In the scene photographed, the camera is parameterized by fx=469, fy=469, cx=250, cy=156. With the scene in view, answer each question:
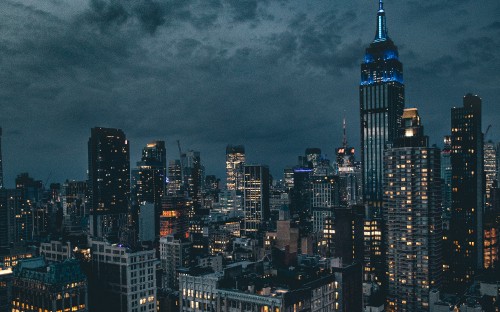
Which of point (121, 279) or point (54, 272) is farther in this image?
point (121, 279)

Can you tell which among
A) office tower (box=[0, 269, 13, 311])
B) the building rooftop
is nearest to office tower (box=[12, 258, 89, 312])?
the building rooftop

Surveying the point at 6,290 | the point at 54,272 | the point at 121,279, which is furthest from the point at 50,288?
the point at 6,290

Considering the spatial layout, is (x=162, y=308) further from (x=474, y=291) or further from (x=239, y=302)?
(x=474, y=291)

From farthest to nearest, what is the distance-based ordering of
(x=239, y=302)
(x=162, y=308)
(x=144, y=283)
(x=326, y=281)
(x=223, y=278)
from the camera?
(x=162, y=308) < (x=144, y=283) < (x=326, y=281) < (x=223, y=278) < (x=239, y=302)

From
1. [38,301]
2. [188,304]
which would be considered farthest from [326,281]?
[38,301]

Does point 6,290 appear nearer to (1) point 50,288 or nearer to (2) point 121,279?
(1) point 50,288

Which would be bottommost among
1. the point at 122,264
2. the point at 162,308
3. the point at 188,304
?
the point at 162,308
